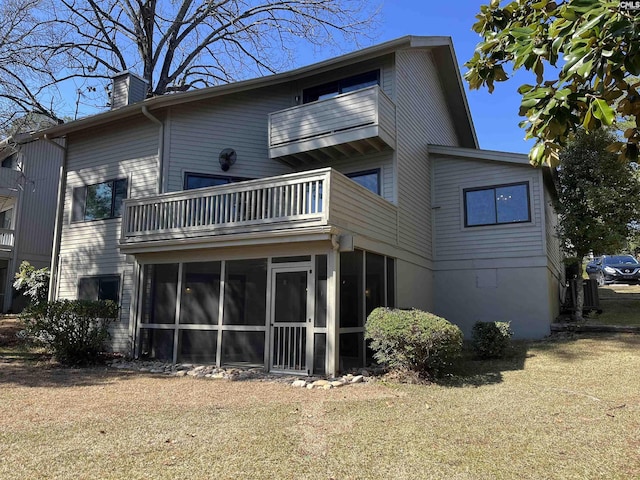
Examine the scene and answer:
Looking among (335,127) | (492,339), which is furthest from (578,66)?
(335,127)

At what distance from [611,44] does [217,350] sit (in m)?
8.83

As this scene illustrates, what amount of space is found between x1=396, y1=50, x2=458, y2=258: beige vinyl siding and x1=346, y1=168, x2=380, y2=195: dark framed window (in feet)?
1.85

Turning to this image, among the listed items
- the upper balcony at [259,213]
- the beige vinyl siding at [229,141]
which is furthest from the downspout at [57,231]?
the beige vinyl siding at [229,141]

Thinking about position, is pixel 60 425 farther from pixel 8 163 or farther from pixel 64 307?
pixel 8 163

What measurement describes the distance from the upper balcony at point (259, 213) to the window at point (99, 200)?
1743 mm

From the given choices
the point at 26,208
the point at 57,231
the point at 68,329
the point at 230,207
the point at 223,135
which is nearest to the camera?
the point at 230,207

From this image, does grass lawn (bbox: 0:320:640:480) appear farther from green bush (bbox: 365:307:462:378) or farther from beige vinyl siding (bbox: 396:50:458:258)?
beige vinyl siding (bbox: 396:50:458:258)

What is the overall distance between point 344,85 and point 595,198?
7333 mm

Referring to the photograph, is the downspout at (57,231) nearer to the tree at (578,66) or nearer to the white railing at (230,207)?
the white railing at (230,207)

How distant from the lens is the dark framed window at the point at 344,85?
39.8 feet

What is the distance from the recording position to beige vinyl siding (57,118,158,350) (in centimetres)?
1223

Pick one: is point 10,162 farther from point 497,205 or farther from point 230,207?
point 497,205

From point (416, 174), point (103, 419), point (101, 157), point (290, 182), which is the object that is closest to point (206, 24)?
point (101, 157)

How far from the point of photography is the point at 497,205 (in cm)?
1298
